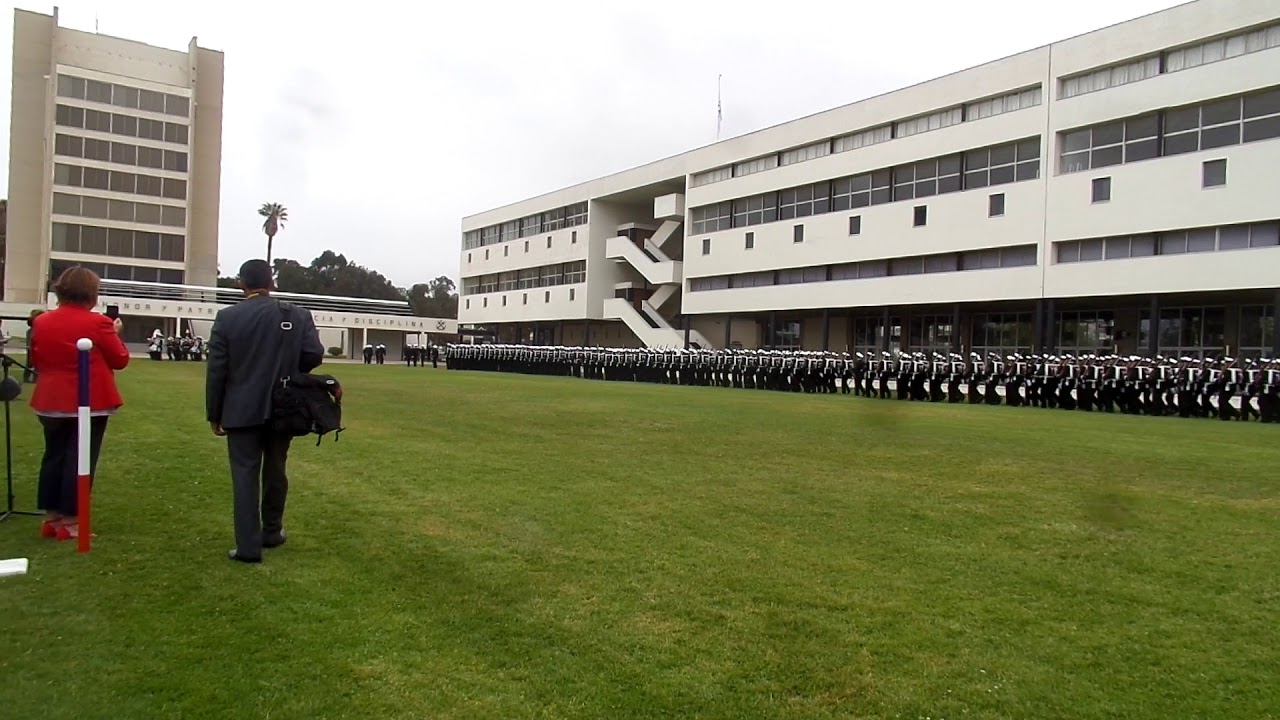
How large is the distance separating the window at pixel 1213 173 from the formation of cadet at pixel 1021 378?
19.6ft

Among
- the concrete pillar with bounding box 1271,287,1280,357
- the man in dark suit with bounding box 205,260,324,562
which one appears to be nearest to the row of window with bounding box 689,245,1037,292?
the concrete pillar with bounding box 1271,287,1280,357

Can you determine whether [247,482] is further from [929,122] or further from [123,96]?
[123,96]

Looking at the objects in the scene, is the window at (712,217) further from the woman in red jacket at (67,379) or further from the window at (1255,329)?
the woman in red jacket at (67,379)

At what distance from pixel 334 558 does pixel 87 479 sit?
1.58 m

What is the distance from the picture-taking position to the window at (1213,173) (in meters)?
29.1

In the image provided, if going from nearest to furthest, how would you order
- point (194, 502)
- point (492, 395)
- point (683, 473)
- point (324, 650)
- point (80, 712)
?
point (80, 712) → point (324, 650) → point (194, 502) → point (683, 473) → point (492, 395)

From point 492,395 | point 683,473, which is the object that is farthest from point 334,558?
point 492,395

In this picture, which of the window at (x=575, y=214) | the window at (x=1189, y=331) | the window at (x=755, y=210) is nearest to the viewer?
the window at (x=1189, y=331)

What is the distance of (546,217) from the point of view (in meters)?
70.5

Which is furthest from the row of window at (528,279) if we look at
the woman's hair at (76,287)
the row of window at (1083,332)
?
the woman's hair at (76,287)

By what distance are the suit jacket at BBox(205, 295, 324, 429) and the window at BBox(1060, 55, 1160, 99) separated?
3479 cm

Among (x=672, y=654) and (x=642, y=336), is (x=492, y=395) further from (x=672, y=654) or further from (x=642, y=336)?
(x=642, y=336)

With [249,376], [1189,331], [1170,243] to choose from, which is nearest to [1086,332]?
[1189,331]

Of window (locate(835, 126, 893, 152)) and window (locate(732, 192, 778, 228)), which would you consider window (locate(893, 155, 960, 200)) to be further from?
window (locate(732, 192, 778, 228))
